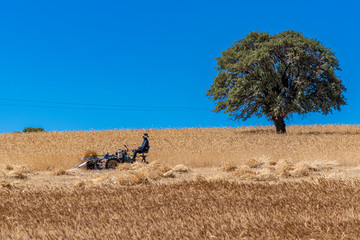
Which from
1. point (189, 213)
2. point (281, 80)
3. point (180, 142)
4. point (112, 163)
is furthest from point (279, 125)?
point (189, 213)

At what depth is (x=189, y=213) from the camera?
6.57 m

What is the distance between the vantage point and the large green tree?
3719 centimetres

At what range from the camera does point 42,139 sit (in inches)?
1596

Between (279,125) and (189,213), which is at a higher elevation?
(279,125)

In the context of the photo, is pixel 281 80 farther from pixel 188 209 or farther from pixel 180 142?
pixel 188 209

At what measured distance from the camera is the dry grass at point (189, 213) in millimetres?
4977

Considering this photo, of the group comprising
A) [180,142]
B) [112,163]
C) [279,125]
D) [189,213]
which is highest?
[279,125]

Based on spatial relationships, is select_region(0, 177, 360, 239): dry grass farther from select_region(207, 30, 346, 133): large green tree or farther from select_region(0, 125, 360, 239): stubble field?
select_region(207, 30, 346, 133): large green tree

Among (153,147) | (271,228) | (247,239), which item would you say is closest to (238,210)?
(271,228)

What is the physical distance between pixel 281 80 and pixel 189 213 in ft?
111

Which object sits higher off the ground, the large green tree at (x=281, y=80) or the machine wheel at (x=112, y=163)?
the large green tree at (x=281, y=80)

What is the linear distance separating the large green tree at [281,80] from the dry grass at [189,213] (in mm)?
28027

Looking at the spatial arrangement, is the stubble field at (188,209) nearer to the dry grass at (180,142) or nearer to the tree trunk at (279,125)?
the dry grass at (180,142)

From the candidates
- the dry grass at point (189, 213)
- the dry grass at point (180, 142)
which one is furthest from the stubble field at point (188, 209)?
the dry grass at point (180, 142)
